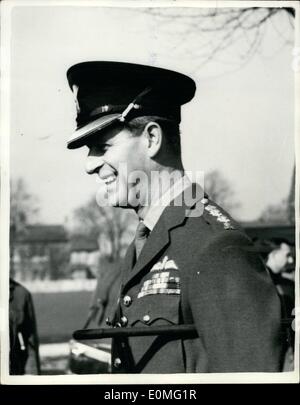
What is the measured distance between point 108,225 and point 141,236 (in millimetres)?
451

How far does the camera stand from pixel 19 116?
2070mm

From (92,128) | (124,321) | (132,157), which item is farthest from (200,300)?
(92,128)

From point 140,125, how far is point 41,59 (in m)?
0.54

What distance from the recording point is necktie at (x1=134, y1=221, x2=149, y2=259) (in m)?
1.85

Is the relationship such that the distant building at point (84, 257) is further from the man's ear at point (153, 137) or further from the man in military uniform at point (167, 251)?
the man's ear at point (153, 137)

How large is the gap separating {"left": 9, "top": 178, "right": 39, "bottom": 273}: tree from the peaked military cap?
11.0 inches

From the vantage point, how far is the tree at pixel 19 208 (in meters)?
2.07

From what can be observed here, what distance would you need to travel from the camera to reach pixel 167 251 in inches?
68.4

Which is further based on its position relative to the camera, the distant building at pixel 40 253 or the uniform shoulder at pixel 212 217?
A: the distant building at pixel 40 253

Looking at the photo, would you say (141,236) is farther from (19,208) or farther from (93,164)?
(19,208)

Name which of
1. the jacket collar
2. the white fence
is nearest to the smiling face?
the jacket collar

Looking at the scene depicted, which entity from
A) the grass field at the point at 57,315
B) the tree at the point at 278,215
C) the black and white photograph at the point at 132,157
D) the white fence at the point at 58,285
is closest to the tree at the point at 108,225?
the black and white photograph at the point at 132,157

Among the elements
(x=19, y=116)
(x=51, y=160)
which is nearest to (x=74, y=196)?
(x=51, y=160)

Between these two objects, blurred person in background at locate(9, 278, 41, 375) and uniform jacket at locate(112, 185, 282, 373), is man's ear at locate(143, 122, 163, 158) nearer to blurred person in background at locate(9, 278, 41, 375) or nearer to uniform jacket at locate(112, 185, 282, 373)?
uniform jacket at locate(112, 185, 282, 373)
